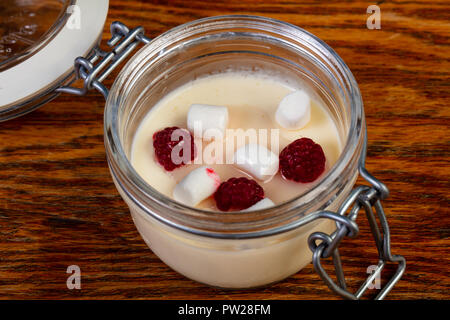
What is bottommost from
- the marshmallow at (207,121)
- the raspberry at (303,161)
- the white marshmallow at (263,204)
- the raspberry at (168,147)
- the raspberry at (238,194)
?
the white marshmallow at (263,204)

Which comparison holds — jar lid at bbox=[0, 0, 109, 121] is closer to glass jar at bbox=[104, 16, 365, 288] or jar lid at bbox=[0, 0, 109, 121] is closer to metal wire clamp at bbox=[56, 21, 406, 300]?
metal wire clamp at bbox=[56, 21, 406, 300]

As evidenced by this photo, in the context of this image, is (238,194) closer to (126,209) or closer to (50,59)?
(126,209)

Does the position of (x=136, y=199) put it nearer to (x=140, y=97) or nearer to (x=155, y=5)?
(x=140, y=97)

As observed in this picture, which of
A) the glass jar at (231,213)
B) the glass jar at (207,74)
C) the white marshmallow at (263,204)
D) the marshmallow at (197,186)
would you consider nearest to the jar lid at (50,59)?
the glass jar at (207,74)

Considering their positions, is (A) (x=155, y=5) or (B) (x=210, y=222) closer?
(B) (x=210, y=222)

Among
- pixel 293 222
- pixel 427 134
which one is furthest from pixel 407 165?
pixel 293 222

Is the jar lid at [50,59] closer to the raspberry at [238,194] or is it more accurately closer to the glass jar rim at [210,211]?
the glass jar rim at [210,211]
